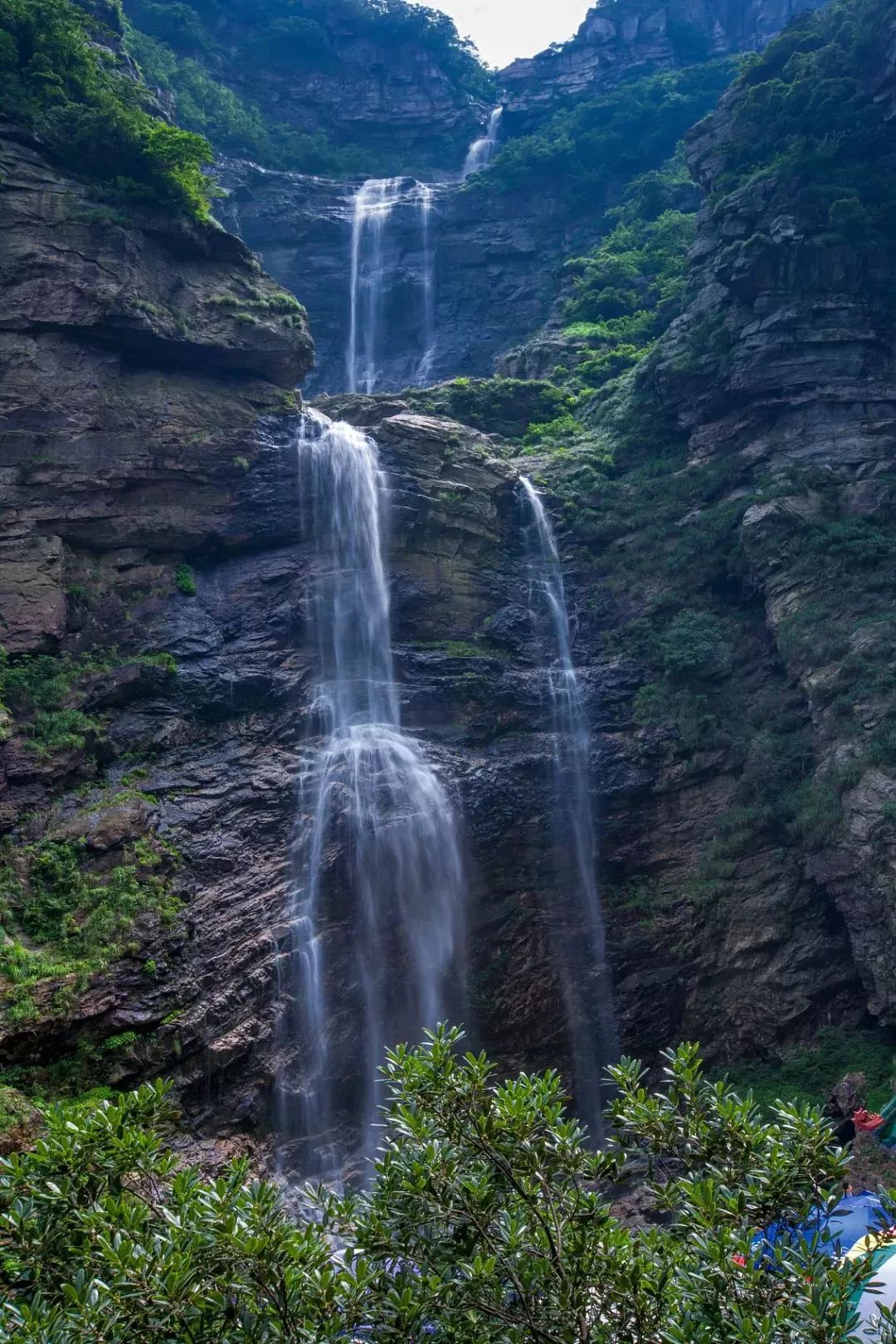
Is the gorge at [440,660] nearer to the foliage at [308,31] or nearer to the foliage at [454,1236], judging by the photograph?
the foliage at [454,1236]

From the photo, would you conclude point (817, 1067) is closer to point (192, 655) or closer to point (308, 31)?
point (192, 655)

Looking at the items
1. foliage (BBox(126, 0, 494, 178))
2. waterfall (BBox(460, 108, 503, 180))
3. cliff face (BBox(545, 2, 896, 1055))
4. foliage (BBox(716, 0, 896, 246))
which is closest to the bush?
cliff face (BBox(545, 2, 896, 1055))

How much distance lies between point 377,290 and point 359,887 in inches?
1251

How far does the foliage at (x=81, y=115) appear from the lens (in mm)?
24125

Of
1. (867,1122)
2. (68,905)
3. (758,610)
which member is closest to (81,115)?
(68,905)

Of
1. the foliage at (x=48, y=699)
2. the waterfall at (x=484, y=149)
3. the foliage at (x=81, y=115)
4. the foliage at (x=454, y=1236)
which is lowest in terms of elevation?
the foliage at (x=454, y=1236)

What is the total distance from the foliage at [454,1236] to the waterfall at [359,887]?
10546 millimetres

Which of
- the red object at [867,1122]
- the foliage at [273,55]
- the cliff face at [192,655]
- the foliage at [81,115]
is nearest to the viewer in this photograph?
the red object at [867,1122]

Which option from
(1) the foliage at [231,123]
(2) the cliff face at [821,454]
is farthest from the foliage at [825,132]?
(1) the foliage at [231,123]

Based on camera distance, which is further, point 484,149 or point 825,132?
point 484,149

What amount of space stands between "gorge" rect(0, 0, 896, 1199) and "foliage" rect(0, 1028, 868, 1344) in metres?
8.64

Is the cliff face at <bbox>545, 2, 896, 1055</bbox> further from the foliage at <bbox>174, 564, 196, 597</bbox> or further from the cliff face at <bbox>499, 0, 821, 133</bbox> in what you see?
the cliff face at <bbox>499, 0, 821, 133</bbox>

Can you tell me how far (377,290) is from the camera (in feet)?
143

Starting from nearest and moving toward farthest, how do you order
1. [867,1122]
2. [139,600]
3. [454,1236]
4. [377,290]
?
[454,1236] < [867,1122] < [139,600] < [377,290]
